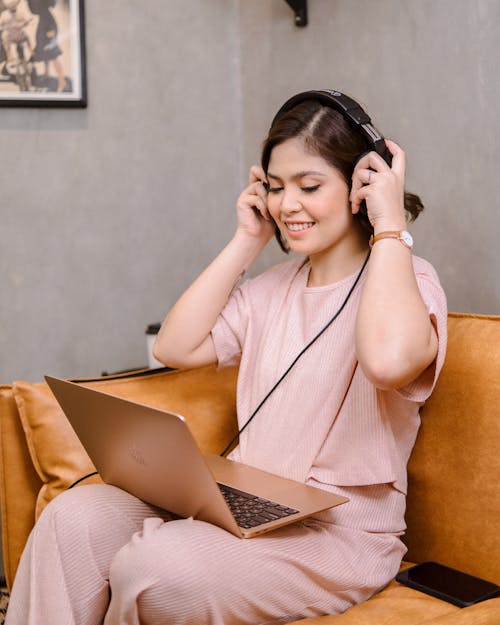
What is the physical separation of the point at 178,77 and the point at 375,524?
1.61 m

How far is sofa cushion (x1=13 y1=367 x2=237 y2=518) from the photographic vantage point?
154cm

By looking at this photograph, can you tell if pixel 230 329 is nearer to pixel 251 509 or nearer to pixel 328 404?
pixel 328 404

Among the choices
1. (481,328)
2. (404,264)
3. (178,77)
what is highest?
(178,77)

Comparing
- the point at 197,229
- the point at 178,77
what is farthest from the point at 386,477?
the point at 178,77

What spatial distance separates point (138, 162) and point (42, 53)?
1.31 feet

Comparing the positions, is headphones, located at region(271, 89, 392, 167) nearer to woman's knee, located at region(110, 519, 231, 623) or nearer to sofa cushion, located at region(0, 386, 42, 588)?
woman's knee, located at region(110, 519, 231, 623)

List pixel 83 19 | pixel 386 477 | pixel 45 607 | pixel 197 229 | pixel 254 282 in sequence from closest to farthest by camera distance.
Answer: pixel 45 607
pixel 386 477
pixel 254 282
pixel 83 19
pixel 197 229

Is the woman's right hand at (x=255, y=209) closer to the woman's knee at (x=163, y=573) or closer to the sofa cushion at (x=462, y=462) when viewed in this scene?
the sofa cushion at (x=462, y=462)

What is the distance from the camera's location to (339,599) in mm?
1240

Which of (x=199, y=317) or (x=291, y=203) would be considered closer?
(x=291, y=203)

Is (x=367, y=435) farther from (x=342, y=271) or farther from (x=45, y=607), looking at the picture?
(x=45, y=607)

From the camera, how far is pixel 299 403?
54.9 inches

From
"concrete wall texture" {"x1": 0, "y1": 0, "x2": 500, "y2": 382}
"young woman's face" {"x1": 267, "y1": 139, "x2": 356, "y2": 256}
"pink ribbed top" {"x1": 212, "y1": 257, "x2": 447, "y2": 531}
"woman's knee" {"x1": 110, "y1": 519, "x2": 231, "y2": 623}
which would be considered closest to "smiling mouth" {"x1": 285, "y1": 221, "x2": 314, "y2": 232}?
"young woman's face" {"x1": 267, "y1": 139, "x2": 356, "y2": 256}

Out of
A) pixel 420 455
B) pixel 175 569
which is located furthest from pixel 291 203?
pixel 175 569
